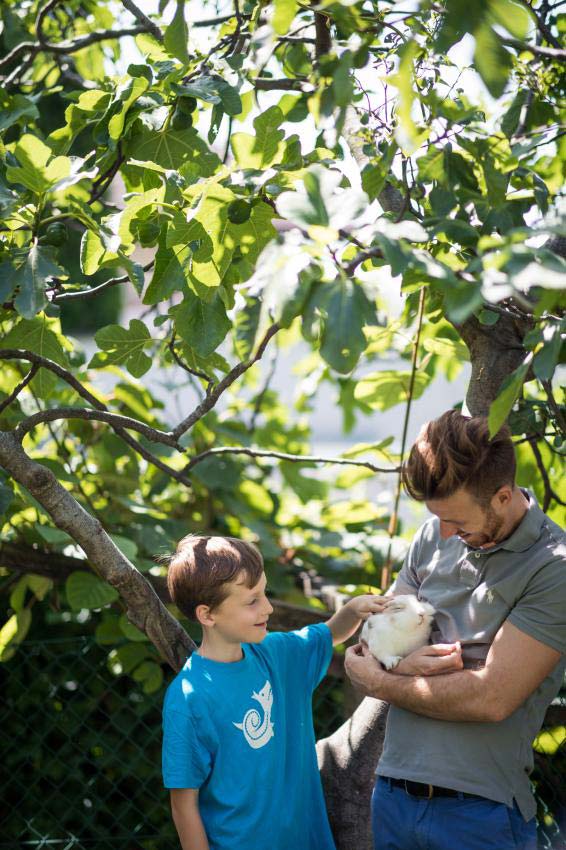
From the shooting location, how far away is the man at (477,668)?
1.64 metres

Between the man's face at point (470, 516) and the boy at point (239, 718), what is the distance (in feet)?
0.97

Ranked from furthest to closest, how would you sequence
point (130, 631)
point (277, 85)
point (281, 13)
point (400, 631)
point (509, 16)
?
1. point (130, 631)
2. point (277, 85)
3. point (400, 631)
4. point (281, 13)
5. point (509, 16)

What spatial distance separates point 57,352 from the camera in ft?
6.88

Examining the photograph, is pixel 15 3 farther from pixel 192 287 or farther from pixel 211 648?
pixel 211 648

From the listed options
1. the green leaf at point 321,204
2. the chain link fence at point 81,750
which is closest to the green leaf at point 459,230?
the green leaf at point 321,204

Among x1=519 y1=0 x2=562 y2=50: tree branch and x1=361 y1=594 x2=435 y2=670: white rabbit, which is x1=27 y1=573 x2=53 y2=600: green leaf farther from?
x1=519 y1=0 x2=562 y2=50: tree branch

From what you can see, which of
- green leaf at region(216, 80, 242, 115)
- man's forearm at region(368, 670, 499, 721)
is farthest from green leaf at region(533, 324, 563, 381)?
green leaf at region(216, 80, 242, 115)

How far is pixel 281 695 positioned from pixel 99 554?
50 cm

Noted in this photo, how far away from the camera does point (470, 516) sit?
1.70 meters

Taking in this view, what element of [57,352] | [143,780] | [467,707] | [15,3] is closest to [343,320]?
[467,707]

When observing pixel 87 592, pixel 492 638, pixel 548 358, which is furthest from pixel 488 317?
pixel 87 592

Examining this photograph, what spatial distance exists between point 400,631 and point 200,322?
731mm

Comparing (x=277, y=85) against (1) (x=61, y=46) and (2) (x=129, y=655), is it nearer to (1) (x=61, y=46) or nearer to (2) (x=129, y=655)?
(1) (x=61, y=46)

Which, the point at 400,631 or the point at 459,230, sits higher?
the point at 459,230
